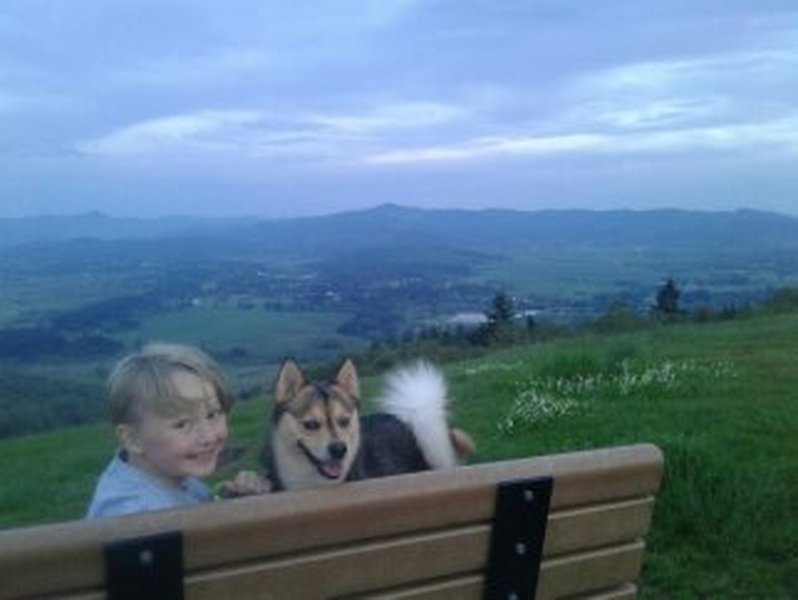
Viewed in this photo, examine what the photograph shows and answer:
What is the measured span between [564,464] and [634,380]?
7459 millimetres

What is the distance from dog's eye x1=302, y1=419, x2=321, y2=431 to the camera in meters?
3.74

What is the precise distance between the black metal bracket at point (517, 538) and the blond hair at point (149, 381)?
39.3 inches

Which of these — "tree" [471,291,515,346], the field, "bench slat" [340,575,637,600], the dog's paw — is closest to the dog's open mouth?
the dog's paw

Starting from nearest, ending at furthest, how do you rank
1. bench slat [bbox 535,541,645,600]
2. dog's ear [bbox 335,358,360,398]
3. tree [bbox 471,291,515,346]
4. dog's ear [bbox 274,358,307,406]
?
bench slat [bbox 535,541,645,600] → dog's ear [bbox 274,358,307,406] → dog's ear [bbox 335,358,360,398] → tree [bbox 471,291,515,346]

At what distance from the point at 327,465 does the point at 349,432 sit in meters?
0.15

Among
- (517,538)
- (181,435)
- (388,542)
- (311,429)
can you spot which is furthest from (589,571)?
(181,435)

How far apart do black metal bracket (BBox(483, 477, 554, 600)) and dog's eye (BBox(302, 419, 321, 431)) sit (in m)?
0.88

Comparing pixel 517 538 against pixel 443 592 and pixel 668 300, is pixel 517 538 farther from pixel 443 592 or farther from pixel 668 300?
pixel 668 300

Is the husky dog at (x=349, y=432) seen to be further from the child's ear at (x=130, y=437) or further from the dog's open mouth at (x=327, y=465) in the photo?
the child's ear at (x=130, y=437)

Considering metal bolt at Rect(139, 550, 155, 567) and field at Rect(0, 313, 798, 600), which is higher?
metal bolt at Rect(139, 550, 155, 567)

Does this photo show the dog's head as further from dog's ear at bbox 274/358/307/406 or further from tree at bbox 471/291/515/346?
tree at bbox 471/291/515/346

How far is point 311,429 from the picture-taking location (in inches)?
148

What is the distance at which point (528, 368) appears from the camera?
12023 mm

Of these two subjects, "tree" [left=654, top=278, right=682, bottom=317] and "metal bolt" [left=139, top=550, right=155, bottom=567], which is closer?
"metal bolt" [left=139, top=550, right=155, bottom=567]
